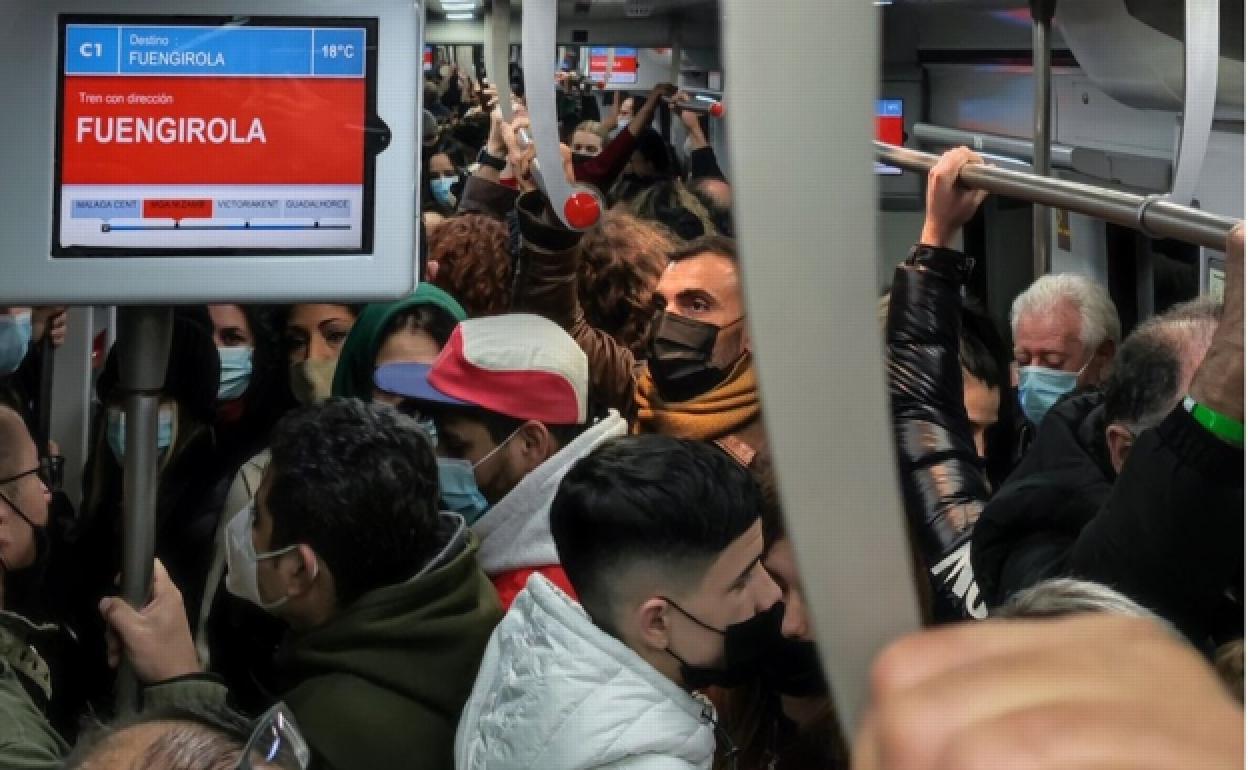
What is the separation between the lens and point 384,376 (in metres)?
2.58

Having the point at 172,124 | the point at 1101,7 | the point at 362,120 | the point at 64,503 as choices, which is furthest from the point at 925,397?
the point at 64,503

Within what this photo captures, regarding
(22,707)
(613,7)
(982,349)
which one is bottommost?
(22,707)

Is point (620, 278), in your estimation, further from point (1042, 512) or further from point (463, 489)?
point (1042, 512)

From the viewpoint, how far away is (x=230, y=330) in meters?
3.31

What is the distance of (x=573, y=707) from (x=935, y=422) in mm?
723

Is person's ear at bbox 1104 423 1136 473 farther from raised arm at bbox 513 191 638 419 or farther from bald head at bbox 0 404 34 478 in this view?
bald head at bbox 0 404 34 478

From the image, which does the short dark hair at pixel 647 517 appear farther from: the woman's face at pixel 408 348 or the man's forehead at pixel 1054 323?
the man's forehead at pixel 1054 323

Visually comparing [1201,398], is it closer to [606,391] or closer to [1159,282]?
[606,391]

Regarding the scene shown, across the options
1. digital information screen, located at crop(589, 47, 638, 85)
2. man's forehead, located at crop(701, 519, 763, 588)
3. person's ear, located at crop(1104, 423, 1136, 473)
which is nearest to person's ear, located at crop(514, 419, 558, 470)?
man's forehead, located at crop(701, 519, 763, 588)

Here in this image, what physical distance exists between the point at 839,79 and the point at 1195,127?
1.56 m

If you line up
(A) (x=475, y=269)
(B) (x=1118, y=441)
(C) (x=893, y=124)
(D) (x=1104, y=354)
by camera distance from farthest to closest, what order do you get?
1. (C) (x=893, y=124)
2. (A) (x=475, y=269)
3. (D) (x=1104, y=354)
4. (B) (x=1118, y=441)

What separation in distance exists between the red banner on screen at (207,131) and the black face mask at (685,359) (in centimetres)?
138

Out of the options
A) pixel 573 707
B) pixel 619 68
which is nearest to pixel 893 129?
pixel 573 707

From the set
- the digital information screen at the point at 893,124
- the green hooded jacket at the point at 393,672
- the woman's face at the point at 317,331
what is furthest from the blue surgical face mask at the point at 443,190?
the green hooded jacket at the point at 393,672
